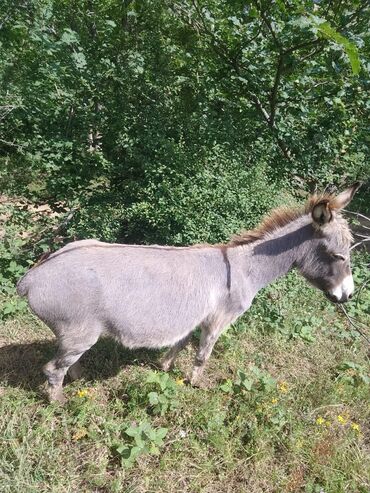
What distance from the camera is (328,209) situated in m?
2.59

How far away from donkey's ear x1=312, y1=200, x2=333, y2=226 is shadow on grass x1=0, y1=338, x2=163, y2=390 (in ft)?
6.23

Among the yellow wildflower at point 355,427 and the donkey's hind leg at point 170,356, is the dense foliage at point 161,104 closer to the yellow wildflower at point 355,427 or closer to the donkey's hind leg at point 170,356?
the donkey's hind leg at point 170,356

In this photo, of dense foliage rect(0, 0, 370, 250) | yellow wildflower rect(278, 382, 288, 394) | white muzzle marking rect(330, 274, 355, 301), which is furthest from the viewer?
dense foliage rect(0, 0, 370, 250)

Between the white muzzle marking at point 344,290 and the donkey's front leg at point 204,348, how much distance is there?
96 centimetres

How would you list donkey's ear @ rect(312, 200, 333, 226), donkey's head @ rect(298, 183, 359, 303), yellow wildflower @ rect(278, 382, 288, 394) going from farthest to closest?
yellow wildflower @ rect(278, 382, 288, 394)
donkey's head @ rect(298, 183, 359, 303)
donkey's ear @ rect(312, 200, 333, 226)

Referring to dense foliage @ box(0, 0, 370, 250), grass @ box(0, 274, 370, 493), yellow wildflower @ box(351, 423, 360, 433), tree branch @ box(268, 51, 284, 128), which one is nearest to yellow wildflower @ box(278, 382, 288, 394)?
grass @ box(0, 274, 370, 493)

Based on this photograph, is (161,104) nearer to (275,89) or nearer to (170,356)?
(275,89)

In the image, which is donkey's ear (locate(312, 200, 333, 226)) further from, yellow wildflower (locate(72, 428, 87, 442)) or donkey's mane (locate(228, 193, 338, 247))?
yellow wildflower (locate(72, 428, 87, 442))

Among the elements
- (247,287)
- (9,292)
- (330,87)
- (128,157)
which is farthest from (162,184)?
(330,87)

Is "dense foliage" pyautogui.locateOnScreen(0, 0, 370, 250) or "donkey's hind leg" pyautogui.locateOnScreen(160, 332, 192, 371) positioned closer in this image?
"donkey's hind leg" pyautogui.locateOnScreen(160, 332, 192, 371)

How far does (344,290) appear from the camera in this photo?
2.81 m

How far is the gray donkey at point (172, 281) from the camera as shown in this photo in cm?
229

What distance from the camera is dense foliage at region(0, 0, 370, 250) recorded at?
12.9 feet

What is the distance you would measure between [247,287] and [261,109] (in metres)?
2.94
